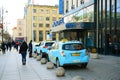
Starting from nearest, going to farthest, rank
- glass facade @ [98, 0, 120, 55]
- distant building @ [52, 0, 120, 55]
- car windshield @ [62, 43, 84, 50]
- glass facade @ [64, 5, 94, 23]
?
car windshield @ [62, 43, 84, 50]
glass facade @ [98, 0, 120, 55]
distant building @ [52, 0, 120, 55]
glass facade @ [64, 5, 94, 23]

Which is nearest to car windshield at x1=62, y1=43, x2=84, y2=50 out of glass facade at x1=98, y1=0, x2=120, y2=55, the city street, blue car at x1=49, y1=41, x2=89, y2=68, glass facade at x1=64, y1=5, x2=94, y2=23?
blue car at x1=49, y1=41, x2=89, y2=68

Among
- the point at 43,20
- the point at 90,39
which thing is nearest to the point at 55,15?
the point at 43,20

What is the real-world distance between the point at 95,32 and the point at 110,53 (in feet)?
16.2

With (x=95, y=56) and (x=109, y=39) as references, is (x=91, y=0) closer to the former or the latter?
(x=109, y=39)

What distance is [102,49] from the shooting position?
30.1m

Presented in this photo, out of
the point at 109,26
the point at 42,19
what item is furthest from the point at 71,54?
the point at 42,19

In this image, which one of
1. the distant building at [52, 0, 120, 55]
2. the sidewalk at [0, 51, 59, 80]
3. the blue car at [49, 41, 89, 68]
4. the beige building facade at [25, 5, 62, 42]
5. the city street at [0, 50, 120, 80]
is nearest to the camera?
the city street at [0, 50, 120, 80]

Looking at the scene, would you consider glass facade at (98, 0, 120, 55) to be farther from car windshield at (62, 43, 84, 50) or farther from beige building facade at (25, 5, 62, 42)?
beige building facade at (25, 5, 62, 42)

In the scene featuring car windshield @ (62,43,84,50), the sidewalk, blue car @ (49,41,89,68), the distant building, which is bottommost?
the sidewalk

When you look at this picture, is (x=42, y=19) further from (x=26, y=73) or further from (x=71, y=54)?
(x=26, y=73)

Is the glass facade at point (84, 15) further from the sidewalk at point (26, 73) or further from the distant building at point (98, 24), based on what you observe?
the sidewalk at point (26, 73)

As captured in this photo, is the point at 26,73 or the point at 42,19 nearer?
the point at 26,73

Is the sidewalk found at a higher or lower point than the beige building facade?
lower

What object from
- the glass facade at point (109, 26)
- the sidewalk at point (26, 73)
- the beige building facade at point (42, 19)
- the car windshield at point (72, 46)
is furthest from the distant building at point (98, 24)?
the beige building facade at point (42, 19)
